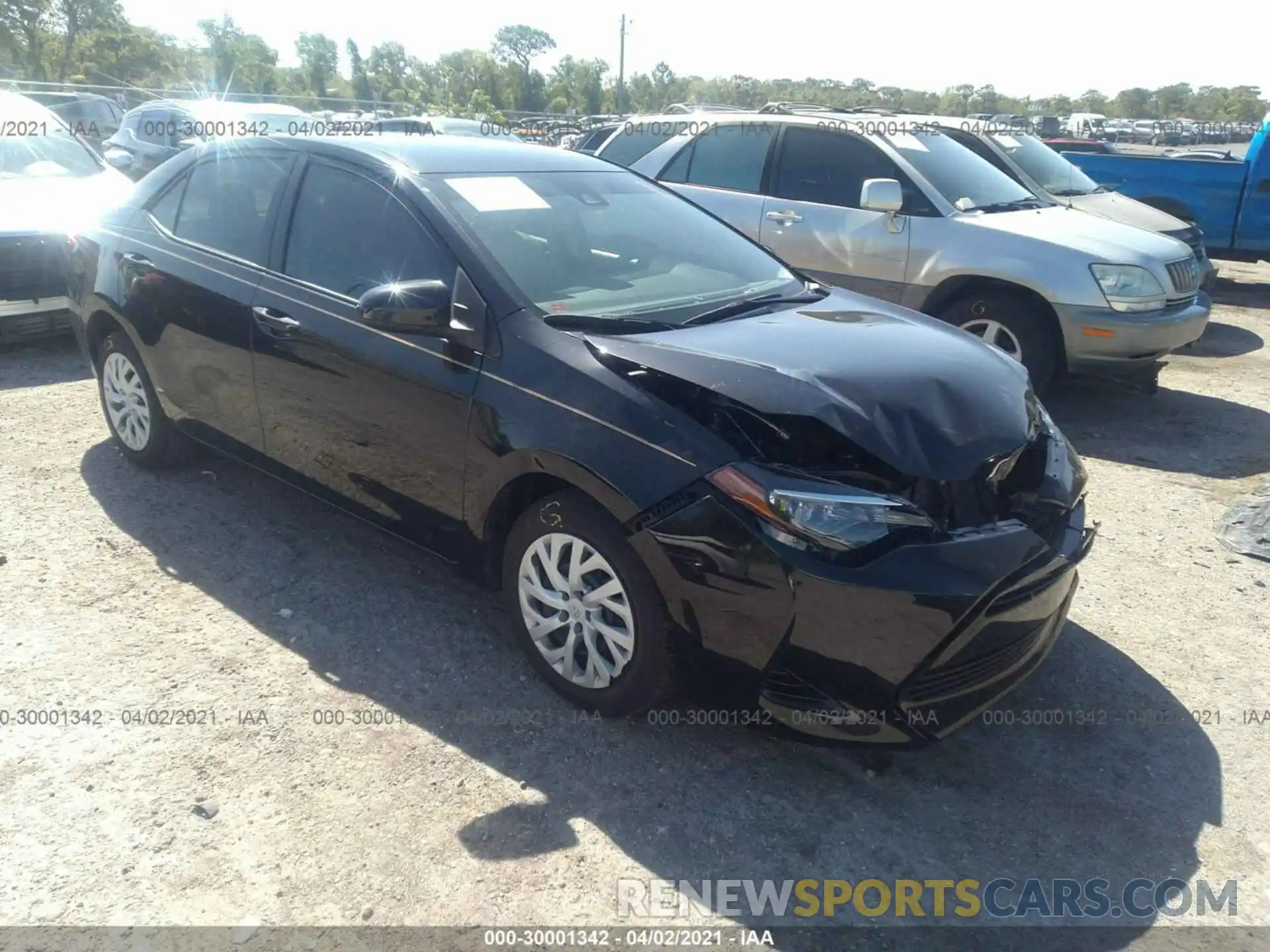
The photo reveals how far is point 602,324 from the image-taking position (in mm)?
3191

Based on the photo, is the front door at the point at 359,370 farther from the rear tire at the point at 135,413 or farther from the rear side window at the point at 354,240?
the rear tire at the point at 135,413

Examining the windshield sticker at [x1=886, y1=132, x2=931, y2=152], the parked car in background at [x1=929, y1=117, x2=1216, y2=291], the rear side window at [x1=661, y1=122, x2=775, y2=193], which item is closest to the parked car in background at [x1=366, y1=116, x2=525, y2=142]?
the rear side window at [x1=661, y1=122, x2=775, y2=193]

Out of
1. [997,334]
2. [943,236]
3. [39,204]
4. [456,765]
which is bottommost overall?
[456,765]

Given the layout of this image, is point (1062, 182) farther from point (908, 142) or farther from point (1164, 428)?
point (1164, 428)

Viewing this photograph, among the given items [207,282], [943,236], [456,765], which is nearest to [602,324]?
[456,765]

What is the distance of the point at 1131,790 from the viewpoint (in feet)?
9.59

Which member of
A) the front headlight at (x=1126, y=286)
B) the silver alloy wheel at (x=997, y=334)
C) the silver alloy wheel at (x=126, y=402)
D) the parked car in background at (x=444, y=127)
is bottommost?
the silver alloy wheel at (x=126, y=402)

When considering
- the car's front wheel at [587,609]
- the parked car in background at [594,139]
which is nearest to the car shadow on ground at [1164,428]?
the car's front wheel at [587,609]

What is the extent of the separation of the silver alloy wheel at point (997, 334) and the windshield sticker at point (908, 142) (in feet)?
4.58

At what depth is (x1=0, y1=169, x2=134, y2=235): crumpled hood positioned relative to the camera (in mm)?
7012

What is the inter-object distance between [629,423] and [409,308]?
34.1 inches

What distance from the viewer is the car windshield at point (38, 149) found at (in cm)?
800

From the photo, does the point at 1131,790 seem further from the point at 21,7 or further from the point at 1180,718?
the point at 21,7

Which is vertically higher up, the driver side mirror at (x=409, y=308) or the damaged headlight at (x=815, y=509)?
the driver side mirror at (x=409, y=308)
